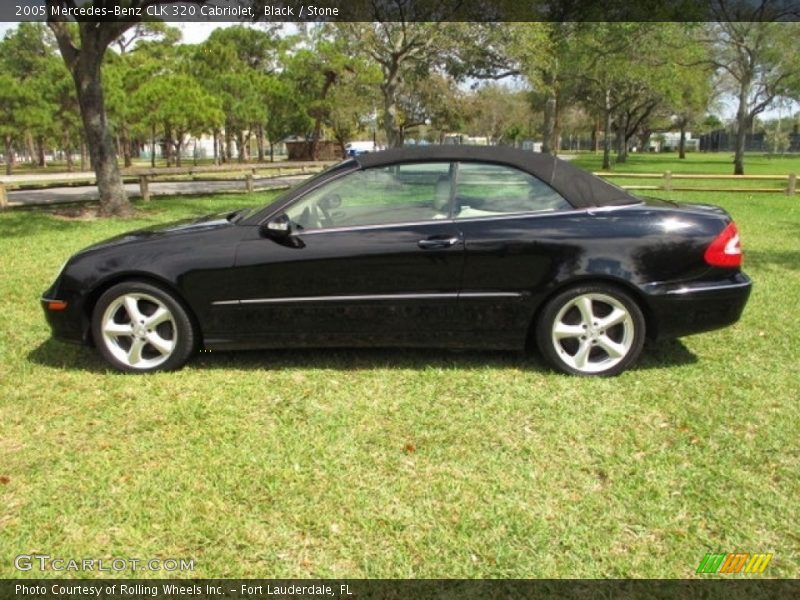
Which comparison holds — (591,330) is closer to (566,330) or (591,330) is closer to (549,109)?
(566,330)

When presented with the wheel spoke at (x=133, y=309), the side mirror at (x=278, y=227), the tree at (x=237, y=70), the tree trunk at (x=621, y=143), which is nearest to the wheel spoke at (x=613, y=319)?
the side mirror at (x=278, y=227)

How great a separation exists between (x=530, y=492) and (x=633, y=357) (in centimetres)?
159

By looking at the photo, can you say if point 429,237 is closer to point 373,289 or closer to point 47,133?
point 373,289

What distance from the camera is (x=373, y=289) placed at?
3912 millimetres

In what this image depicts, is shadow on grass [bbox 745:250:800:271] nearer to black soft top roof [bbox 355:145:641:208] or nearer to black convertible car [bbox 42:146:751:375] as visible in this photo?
black convertible car [bbox 42:146:751:375]

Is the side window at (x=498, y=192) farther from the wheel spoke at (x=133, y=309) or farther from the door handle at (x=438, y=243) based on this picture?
the wheel spoke at (x=133, y=309)

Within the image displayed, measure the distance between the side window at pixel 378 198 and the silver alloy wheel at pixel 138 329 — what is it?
1.10m

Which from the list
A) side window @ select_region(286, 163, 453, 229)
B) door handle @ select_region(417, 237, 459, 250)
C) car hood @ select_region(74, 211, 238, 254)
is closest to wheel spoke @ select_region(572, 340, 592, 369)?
door handle @ select_region(417, 237, 459, 250)

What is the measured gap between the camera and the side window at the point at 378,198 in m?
4.00

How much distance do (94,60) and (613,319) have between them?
38.7 ft

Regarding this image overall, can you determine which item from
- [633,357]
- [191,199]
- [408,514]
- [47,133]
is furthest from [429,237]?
[47,133]

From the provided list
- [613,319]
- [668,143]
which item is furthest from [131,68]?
[668,143]

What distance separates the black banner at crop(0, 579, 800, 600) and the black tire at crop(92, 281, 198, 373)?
6.28 feet
